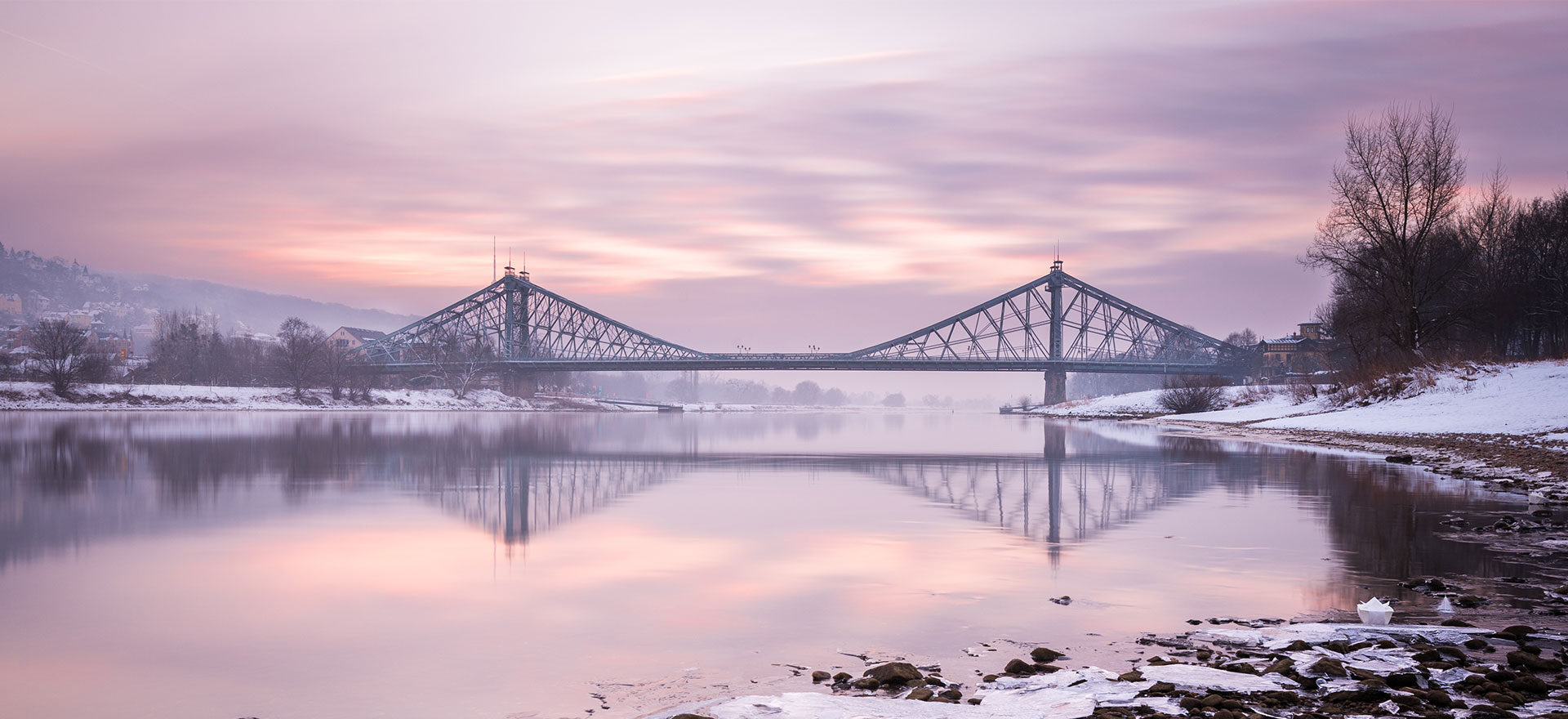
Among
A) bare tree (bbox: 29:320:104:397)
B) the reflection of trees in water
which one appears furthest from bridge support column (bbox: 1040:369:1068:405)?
bare tree (bbox: 29:320:104:397)

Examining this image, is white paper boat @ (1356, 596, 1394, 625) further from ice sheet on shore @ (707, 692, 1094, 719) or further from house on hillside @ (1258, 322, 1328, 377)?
house on hillside @ (1258, 322, 1328, 377)

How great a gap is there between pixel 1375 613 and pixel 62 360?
98.2m

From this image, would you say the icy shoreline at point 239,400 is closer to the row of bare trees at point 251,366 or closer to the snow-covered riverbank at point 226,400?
the snow-covered riverbank at point 226,400

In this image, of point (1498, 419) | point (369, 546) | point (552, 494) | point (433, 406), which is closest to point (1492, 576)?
point (369, 546)

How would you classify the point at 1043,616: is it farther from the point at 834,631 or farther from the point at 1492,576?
the point at 1492,576

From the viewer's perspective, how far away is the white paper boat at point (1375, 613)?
8.00 meters

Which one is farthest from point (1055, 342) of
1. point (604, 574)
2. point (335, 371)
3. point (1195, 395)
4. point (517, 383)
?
point (604, 574)

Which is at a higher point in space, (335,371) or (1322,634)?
(335,371)

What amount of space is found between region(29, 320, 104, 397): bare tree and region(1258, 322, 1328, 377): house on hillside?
114212 millimetres

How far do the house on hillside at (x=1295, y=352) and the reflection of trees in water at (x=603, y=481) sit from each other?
89213 millimetres

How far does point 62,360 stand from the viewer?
3282 inches

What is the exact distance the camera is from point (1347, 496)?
1805cm

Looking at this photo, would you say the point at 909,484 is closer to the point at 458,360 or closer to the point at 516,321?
the point at 458,360

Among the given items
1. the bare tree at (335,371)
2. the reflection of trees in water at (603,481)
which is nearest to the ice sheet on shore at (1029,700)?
the reflection of trees in water at (603,481)
